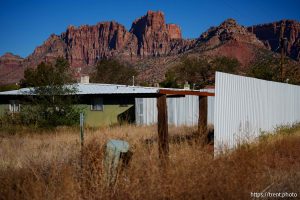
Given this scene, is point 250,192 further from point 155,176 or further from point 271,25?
point 271,25

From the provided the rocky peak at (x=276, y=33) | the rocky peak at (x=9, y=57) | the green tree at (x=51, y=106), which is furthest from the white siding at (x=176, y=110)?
the rocky peak at (x=9, y=57)

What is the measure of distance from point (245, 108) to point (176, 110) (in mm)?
11352

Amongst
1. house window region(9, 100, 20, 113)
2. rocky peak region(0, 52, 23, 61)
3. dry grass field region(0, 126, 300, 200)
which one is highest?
rocky peak region(0, 52, 23, 61)

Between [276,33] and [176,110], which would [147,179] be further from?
[276,33]

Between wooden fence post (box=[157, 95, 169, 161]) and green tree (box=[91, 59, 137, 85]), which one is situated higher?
green tree (box=[91, 59, 137, 85])

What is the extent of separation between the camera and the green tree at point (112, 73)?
201 feet

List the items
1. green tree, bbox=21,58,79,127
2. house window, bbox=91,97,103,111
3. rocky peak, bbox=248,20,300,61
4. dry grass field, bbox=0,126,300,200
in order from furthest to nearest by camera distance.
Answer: rocky peak, bbox=248,20,300,61
house window, bbox=91,97,103,111
green tree, bbox=21,58,79,127
dry grass field, bbox=0,126,300,200

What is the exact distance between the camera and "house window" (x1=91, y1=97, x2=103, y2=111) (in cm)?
2461

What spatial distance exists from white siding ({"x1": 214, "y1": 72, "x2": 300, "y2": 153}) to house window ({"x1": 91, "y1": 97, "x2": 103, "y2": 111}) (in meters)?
12.6

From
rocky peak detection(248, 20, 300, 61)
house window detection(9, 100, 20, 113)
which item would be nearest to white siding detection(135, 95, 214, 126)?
house window detection(9, 100, 20, 113)

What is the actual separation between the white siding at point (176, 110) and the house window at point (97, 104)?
3.21 m

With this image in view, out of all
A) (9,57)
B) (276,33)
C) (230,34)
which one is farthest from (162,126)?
(9,57)

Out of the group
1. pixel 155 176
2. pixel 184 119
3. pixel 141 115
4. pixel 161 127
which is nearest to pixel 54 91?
pixel 141 115

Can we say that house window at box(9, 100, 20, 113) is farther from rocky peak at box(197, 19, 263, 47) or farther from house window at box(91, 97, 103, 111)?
rocky peak at box(197, 19, 263, 47)
